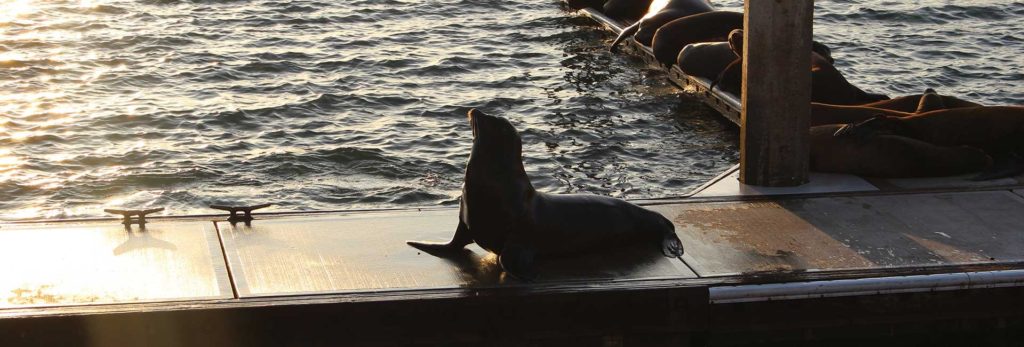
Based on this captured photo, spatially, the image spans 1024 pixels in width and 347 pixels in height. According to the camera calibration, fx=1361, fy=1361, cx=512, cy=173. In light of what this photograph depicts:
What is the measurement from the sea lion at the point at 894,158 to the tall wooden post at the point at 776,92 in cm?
31

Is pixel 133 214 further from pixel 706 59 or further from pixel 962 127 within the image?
pixel 706 59

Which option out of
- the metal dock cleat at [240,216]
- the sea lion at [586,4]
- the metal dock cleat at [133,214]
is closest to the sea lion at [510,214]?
the metal dock cleat at [240,216]

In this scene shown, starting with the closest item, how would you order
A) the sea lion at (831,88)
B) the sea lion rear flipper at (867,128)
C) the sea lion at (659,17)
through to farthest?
1. the sea lion rear flipper at (867,128)
2. the sea lion at (831,88)
3. the sea lion at (659,17)

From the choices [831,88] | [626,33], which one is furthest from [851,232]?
[626,33]

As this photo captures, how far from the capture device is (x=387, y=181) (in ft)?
34.1

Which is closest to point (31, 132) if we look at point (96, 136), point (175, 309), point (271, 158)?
point (96, 136)

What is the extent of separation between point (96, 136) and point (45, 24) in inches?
243

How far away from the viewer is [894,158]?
8.02 metres

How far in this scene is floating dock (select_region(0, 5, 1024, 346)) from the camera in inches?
Answer: 222

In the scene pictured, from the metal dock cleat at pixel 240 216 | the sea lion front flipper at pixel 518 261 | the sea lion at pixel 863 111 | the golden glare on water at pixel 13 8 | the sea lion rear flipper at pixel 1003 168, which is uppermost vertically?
the golden glare on water at pixel 13 8

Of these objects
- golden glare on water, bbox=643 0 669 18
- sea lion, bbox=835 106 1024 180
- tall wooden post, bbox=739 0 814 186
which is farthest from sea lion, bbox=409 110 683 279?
golden glare on water, bbox=643 0 669 18

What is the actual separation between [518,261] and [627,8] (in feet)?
38.2

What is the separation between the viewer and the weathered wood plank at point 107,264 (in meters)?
5.78

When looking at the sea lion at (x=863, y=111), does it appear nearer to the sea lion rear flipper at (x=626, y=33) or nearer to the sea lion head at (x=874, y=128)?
the sea lion head at (x=874, y=128)
